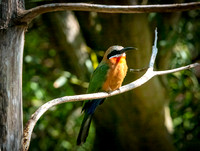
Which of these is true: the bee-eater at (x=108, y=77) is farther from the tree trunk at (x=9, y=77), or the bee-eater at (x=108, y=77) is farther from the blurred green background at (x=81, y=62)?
the tree trunk at (x=9, y=77)

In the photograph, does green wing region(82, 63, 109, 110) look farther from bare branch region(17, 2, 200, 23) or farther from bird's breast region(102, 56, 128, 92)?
bare branch region(17, 2, 200, 23)

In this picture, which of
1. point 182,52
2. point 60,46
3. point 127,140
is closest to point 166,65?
point 182,52

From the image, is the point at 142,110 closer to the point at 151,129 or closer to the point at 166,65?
the point at 151,129

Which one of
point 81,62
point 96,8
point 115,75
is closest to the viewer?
point 96,8

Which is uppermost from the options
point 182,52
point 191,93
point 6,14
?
point 6,14

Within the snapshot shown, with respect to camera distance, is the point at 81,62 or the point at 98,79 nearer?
the point at 98,79

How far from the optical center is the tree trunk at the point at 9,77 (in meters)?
1.26

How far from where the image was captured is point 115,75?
9.21 ft

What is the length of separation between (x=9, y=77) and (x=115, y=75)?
1.61m

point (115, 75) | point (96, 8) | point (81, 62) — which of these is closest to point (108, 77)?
point (115, 75)

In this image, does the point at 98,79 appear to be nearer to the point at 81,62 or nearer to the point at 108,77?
the point at 108,77

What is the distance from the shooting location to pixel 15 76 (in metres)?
1.28

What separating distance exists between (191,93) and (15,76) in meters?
3.20

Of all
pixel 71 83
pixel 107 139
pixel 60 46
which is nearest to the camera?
pixel 60 46
